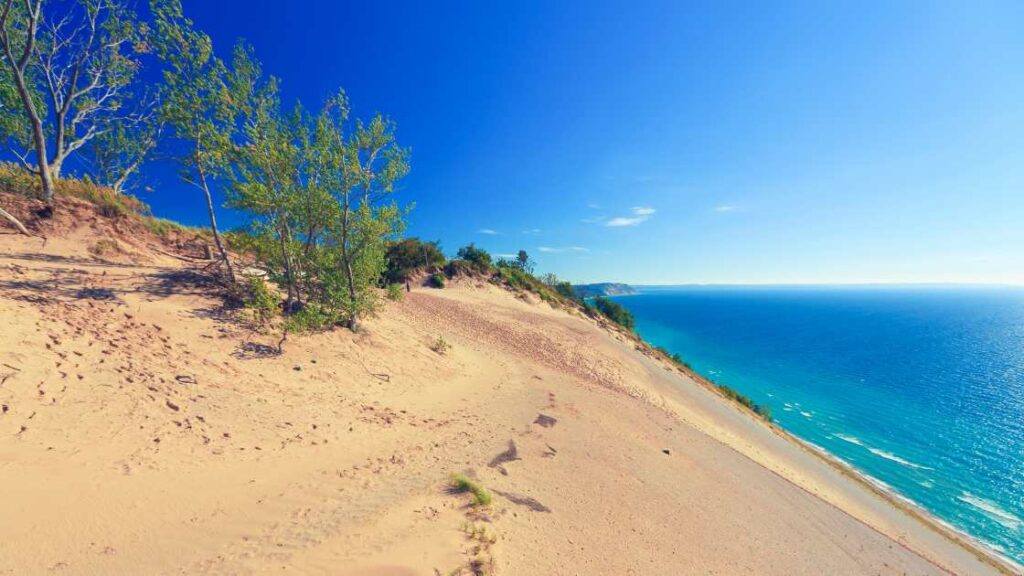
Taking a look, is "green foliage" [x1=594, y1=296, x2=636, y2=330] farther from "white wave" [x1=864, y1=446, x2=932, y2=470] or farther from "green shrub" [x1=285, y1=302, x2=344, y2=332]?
"green shrub" [x1=285, y1=302, x2=344, y2=332]

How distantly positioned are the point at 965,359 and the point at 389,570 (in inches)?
4029

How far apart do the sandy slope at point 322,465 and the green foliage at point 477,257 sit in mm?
28487

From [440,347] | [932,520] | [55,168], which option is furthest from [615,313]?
[55,168]

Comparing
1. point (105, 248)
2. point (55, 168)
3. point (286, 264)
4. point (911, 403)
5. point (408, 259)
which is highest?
point (55, 168)

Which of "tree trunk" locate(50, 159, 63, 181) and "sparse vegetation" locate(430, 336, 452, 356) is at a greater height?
"tree trunk" locate(50, 159, 63, 181)

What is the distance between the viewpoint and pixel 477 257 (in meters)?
46.8

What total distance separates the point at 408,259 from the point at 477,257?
10279 mm

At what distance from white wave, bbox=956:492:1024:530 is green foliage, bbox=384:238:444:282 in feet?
157

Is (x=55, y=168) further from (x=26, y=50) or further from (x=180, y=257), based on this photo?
(x=180, y=257)

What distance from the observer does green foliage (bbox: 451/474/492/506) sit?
22.4 feet

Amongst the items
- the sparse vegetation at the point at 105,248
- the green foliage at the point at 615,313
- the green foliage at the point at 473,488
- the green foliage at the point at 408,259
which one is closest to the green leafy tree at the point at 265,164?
Answer: the sparse vegetation at the point at 105,248

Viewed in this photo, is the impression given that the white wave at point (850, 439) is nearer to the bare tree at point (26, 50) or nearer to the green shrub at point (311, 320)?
the green shrub at point (311, 320)

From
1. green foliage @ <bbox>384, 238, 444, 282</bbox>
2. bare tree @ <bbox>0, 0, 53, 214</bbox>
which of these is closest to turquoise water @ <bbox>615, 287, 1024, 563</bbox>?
green foliage @ <bbox>384, 238, 444, 282</bbox>

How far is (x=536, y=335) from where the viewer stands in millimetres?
25609
